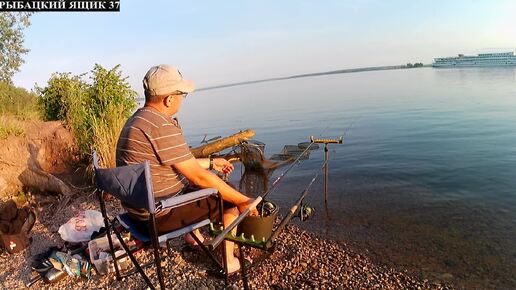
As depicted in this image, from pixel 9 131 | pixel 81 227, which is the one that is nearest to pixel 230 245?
pixel 81 227

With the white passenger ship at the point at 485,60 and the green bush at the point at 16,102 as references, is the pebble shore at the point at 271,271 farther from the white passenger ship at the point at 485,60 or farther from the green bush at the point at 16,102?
the white passenger ship at the point at 485,60

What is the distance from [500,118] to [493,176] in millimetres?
9808

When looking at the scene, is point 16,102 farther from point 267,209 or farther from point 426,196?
point 426,196

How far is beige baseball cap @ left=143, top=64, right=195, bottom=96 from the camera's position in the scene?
9.92ft

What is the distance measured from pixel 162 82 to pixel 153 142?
554 mm

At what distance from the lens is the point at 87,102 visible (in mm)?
8992

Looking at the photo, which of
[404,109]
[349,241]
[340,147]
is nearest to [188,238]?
[349,241]

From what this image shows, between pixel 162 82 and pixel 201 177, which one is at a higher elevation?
pixel 162 82

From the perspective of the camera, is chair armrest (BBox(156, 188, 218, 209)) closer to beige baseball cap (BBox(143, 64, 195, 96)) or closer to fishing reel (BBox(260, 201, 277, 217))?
beige baseball cap (BBox(143, 64, 195, 96))

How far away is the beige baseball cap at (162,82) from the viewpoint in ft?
9.92

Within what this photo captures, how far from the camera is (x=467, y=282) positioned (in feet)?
14.9

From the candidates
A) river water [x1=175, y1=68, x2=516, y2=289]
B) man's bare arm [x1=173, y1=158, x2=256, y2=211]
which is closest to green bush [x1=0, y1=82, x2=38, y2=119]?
river water [x1=175, y1=68, x2=516, y2=289]

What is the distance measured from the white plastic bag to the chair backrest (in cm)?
240

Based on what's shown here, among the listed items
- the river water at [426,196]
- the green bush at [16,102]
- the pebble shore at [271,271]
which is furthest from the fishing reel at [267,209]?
the green bush at [16,102]
